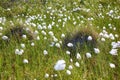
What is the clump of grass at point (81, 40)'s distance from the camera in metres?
6.75

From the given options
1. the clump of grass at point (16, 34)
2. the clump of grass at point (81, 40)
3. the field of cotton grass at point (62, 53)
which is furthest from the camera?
the clump of grass at point (16, 34)

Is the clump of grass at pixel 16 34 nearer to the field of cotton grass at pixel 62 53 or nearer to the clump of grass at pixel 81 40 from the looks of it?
the field of cotton grass at pixel 62 53

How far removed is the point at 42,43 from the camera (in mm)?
7332

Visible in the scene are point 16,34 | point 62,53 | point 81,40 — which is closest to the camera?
point 62,53

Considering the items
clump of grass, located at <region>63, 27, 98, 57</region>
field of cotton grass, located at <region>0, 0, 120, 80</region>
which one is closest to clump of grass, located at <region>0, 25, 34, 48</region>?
field of cotton grass, located at <region>0, 0, 120, 80</region>

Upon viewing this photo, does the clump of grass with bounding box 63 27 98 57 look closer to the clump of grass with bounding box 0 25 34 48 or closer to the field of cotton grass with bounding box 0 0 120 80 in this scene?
the field of cotton grass with bounding box 0 0 120 80


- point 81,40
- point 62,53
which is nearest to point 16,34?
point 81,40

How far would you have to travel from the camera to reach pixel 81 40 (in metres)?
7.08

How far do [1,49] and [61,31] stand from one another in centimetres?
181

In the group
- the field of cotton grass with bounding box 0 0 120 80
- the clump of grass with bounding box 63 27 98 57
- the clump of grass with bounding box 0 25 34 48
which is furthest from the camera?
the clump of grass with bounding box 0 25 34 48

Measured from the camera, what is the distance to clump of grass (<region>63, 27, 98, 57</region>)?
6754 mm

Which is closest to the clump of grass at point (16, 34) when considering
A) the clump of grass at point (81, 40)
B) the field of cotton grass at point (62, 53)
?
the field of cotton grass at point (62, 53)

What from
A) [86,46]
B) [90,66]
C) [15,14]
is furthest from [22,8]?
[90,66]

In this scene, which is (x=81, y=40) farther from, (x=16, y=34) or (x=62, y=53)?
(x=16, y=34)
